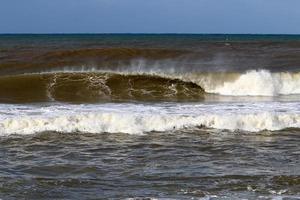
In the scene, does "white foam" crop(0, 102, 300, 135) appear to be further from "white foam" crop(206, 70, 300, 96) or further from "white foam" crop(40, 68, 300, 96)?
"white foam" crop(40, 68, 300, 96)

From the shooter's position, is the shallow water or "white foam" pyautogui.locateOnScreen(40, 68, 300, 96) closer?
the shallow water

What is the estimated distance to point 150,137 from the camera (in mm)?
11250

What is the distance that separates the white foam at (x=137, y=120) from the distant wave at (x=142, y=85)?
4.56 meters

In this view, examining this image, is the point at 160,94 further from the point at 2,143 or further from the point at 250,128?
the point at 2,143

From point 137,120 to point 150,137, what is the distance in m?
1.20

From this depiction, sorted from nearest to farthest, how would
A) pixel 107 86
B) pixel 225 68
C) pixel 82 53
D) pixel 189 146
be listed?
pixel 189 146 → pixel 107 86 → pixel 225 68 → pixel 82 53

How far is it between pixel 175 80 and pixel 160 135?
9.98m

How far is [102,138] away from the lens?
36.6ft

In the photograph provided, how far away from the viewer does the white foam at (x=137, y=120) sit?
39.3 feet

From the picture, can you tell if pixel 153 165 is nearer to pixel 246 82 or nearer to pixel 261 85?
pixel 261 85

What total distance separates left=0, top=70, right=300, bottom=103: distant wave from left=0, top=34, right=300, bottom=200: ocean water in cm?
3

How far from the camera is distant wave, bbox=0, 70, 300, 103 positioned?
19.0 metres

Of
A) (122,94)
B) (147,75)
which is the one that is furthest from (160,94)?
(147,75)

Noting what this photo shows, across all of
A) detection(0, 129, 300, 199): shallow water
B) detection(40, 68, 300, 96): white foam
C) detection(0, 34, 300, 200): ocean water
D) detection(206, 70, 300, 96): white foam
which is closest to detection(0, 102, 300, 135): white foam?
detection(0, 34, 300, 200): ocean water
